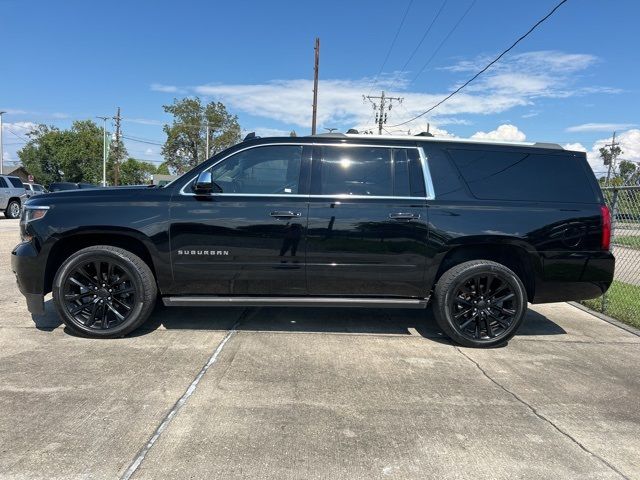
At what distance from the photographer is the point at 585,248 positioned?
185 inches

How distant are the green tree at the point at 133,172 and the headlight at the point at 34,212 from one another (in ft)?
263

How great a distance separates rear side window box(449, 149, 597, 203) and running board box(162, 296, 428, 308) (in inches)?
52.7

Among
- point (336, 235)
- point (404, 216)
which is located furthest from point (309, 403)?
point (404, 216)

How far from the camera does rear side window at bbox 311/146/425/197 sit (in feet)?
15.4

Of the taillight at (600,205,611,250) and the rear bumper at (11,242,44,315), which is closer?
the rear bumper at (11,242,44,315)

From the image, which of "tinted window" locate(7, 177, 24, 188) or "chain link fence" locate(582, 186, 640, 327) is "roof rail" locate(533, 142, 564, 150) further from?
"tinted window" locate(7, 177, 24, 188)

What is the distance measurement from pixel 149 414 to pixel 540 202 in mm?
3948

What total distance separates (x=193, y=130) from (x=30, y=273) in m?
67.3

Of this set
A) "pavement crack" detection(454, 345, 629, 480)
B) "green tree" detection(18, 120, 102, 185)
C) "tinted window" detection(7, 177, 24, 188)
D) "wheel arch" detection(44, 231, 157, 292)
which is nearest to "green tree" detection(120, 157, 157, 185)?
"green tree" detection(18, 120, 102, 185)

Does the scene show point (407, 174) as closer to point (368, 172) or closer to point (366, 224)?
point (368, 172)

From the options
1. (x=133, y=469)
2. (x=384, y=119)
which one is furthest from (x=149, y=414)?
(x=384, y=119)

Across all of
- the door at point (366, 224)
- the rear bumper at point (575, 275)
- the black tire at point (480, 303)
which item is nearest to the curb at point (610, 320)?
the rear bumper at point (575, 275)

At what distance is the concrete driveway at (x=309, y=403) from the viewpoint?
277 cm

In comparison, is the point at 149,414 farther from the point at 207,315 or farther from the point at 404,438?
the point at 207,315
